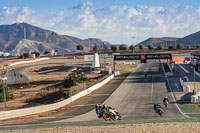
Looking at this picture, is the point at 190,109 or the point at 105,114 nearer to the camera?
the point at 105,114

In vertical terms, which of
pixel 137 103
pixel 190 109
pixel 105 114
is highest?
pixel 105 114

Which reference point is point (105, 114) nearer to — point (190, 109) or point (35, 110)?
point (190, 109)

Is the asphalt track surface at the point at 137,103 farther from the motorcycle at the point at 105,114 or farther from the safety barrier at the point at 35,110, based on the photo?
the motorcycle at the point at 105,114

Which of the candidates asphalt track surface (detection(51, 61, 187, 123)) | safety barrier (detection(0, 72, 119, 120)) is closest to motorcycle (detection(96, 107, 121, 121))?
asphalt track surface (detection(51, 61, 187, 123))

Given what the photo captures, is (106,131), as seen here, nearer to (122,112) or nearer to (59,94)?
(122,112)

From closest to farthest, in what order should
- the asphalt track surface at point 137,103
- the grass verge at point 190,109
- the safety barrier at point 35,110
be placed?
1. the asphalt track surface at point 137,103
2. the grass verge at point 190,109
3. the safety barrier at point 35,110

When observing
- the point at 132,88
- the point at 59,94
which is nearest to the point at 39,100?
the point at 59,94

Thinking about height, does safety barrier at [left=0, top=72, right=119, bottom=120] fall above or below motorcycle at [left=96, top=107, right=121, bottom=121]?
below

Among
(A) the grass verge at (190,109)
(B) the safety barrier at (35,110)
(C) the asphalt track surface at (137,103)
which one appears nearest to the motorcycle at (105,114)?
(C) the asphalt track surface at (137,103)

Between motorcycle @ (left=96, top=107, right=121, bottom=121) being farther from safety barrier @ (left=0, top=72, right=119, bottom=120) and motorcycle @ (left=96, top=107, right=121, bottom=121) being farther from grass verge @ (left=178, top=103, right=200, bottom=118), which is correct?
safety barrier @ (left=0, top=72, right=119, bottom=120)

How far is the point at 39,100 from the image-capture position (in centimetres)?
4916

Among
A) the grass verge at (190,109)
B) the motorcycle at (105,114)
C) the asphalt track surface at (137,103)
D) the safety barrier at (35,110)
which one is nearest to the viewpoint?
the motorcycle at (105,114)

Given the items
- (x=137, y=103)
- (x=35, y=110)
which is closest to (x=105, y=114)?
(x=35, y=110)

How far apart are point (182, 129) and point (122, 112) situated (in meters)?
15.3
